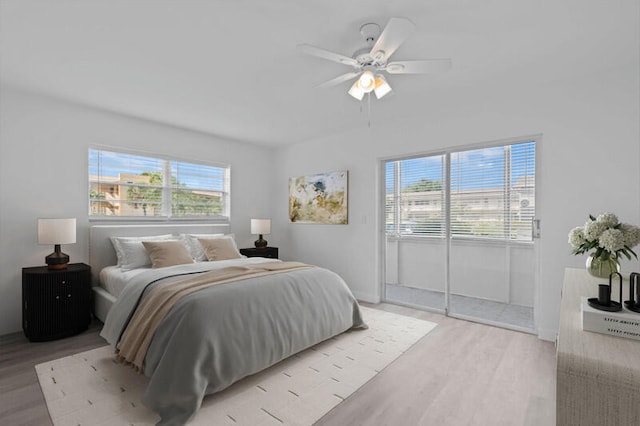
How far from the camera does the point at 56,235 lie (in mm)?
3143

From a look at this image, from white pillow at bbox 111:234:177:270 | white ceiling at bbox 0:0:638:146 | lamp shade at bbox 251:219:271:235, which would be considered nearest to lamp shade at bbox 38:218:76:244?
white pillow at bbox 111:234:177:270

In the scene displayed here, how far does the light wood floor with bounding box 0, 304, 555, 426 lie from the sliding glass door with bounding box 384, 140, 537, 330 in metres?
0.54

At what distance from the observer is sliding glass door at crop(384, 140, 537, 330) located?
3.35 metres

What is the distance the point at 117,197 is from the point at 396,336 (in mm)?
3814

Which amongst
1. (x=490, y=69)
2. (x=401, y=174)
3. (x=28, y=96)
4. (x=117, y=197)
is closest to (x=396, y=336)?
(x=401, y=174)

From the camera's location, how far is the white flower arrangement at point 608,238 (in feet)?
4.47

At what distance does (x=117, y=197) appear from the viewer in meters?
4.05

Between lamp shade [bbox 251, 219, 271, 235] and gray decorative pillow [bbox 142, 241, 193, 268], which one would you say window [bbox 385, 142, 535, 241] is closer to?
lamp shade [bbox 251, 219, 271, 235]

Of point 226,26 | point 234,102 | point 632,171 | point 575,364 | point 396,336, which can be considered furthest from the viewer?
point 234,102

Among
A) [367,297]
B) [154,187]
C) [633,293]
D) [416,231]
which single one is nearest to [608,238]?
A: [633,293]

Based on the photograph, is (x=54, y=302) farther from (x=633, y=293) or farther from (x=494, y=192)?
(x=494, y=192)

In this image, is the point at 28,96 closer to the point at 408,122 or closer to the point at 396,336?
the point at 408,122

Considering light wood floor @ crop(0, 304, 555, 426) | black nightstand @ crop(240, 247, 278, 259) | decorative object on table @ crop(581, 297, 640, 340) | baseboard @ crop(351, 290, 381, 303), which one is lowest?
light wood floor @ crop(0, 304, 555, 426)

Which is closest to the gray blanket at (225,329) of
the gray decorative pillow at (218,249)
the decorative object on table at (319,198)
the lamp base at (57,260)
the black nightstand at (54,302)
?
the black nightstand at (54,302)
